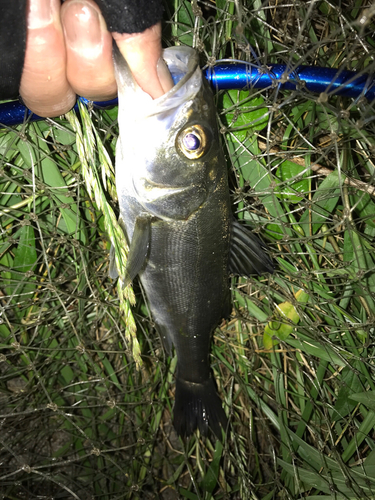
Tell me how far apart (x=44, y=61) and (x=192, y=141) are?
0.68m

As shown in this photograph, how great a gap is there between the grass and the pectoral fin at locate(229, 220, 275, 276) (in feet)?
0.76

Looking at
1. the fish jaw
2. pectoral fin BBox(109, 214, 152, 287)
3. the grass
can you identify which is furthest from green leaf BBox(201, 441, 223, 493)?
pectoral fin BBox(109, 214, 152, 287)

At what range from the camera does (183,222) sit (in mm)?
2014

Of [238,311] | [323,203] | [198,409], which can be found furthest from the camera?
[238,311]

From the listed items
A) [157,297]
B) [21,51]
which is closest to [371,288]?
[157,297]

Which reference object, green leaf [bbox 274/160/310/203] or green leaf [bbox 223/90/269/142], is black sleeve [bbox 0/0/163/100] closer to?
green leaf [bbox 223/90/269/142]

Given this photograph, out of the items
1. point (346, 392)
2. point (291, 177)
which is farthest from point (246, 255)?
point (346, 392)

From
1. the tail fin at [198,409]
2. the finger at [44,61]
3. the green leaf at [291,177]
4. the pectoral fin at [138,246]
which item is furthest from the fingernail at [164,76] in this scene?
the tail fin at [198,409]

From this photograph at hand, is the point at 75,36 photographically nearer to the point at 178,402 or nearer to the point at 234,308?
the point at 234,308

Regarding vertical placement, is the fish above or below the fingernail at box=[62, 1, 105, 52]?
below

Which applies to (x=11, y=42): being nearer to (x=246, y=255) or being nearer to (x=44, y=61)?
(x=44, y=61)

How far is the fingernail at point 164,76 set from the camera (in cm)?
153

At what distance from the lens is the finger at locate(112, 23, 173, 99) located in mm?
1380

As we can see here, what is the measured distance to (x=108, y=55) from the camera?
1522 mm
